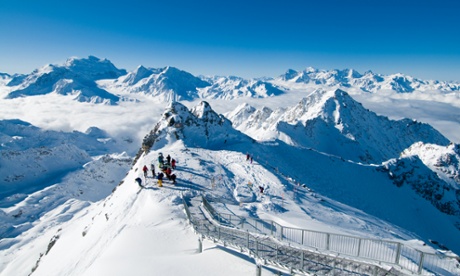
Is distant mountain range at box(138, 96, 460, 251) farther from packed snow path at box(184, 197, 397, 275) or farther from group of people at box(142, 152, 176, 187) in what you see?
packed snow path at box(184, 197, 397, 275)

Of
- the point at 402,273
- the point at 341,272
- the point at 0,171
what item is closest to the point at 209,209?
the point at 341,272

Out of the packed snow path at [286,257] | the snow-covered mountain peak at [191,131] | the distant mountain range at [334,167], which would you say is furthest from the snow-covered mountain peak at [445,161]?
the packed snow path at [286,257]

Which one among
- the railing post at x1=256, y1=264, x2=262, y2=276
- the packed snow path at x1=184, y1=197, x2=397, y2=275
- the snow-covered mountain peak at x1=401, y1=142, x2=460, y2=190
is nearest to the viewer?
the packed snow path at x1=184, y1=197, x2=397, y2=275

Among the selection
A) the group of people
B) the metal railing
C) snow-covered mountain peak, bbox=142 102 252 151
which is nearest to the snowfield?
snow-covered mountain peak, bbox=142 102 252 151

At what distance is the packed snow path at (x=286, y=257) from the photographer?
13.4m

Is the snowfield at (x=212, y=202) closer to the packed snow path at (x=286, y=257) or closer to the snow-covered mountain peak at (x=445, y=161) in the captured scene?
the snow-covered mountain peak at (x=445, y=161)

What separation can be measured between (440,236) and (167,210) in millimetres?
82560

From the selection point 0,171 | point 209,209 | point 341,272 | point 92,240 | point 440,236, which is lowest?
point 0,171

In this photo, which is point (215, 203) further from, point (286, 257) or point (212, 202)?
point (286, 257)

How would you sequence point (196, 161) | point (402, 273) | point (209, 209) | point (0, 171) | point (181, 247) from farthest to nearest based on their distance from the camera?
1. point (0, 171)
2. point (196, 161)
3. point (209, 209)
4. point (181, 247)
5. point (402, 273)

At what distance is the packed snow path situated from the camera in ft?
43.9

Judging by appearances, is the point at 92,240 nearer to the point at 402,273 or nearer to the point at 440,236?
the point at 402,273

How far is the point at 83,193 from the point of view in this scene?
130 meters

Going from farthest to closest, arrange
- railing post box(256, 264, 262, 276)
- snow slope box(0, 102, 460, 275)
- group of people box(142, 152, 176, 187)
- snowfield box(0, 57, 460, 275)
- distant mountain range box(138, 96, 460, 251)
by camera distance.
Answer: distant mountain range box(138, 96, 460, 251)
group of people box(142, 152, 176, 187)
snowfield box(0, 57, 460, 275)
snow slope box(0, 102, 460, 275)
railing post box(256, 264, 262, 276)
